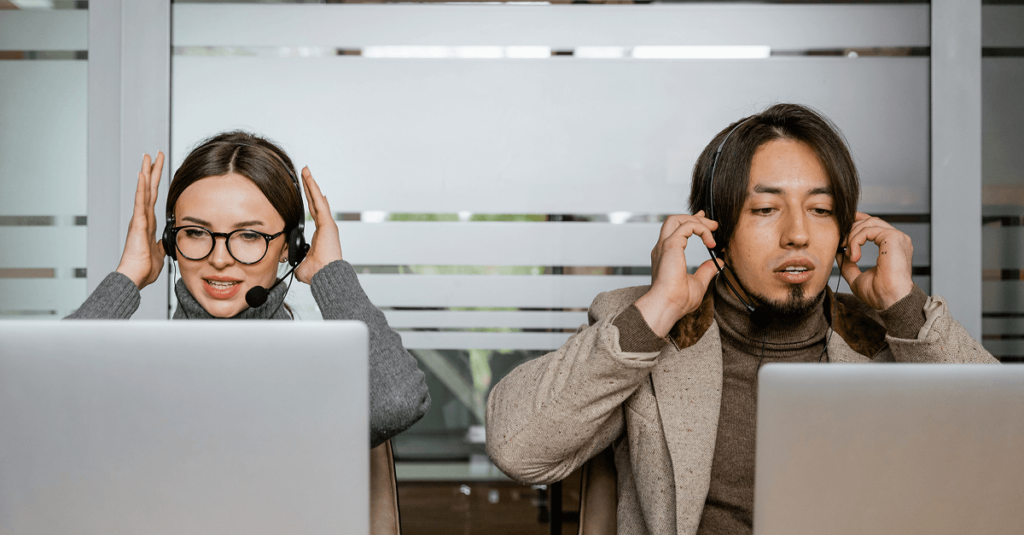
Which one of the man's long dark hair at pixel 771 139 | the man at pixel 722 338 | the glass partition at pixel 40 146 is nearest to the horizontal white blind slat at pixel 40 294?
the glass partition at pixel 40 146

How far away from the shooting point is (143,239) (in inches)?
63.5

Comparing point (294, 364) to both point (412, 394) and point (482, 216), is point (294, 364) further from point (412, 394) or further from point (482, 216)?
point (482, 216)

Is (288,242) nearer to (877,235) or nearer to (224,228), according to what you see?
(224,228)

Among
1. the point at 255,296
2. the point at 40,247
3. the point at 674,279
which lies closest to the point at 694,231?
the point at 674,279

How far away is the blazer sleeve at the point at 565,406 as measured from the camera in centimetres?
124

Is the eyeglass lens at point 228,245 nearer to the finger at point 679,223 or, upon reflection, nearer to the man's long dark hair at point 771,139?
the finger at point 679,223

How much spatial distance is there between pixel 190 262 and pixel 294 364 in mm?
912

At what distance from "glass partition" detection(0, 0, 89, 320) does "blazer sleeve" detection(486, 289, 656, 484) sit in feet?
5.95

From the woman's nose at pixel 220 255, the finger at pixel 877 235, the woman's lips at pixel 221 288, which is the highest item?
the finger at pixel 877 235

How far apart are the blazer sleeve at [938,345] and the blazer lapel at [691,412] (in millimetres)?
361

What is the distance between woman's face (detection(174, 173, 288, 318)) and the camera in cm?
145

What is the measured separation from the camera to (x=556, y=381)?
50.6 inches

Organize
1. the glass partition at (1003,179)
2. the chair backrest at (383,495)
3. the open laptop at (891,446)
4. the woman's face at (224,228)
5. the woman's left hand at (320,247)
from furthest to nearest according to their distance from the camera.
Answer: the glass partition at (1003,179)
the woman's left hand at (320,247)
the woman's face at (224,228)
the chair backrest at (383,495)
the open laptop at (891,446)

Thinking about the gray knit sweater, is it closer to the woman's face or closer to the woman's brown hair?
the woman's face
